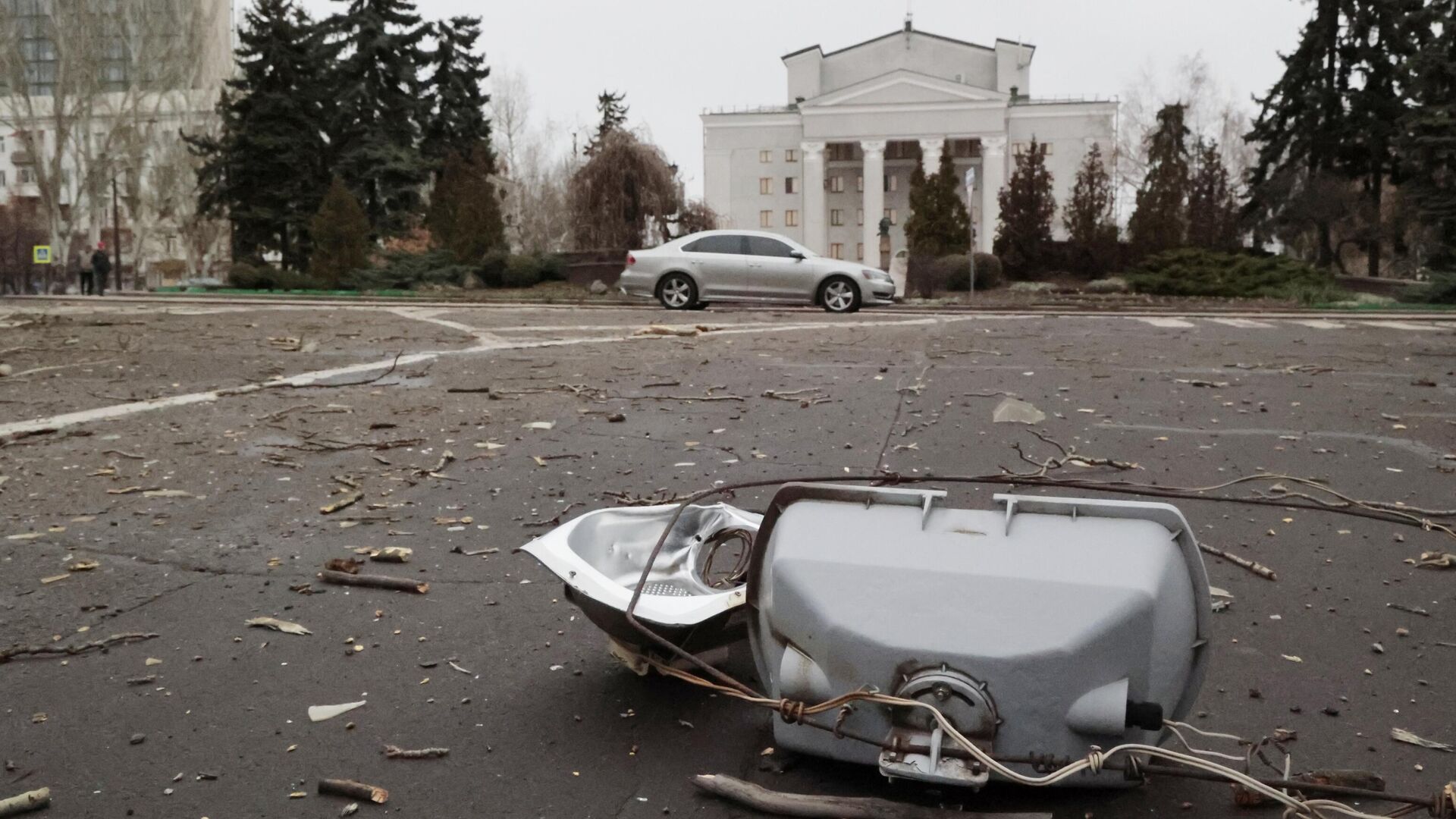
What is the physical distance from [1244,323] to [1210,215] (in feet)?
64.2

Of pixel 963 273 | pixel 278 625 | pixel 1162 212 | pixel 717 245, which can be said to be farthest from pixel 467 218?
pixel 278 625

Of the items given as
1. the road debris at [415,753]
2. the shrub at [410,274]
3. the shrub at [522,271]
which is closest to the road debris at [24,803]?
the road debris at [415,753]

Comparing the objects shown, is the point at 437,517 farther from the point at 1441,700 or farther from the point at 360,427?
the point at 1441,700

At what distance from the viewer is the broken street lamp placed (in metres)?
2.14

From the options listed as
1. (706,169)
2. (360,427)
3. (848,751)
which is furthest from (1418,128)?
(706,169)

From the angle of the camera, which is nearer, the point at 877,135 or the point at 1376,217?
the point at 1376,217

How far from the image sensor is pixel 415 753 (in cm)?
258

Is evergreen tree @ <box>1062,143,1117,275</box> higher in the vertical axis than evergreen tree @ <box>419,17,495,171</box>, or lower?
lower

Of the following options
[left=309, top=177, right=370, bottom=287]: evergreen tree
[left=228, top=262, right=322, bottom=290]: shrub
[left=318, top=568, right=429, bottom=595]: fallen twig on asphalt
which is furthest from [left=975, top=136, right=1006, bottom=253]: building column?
[left=318, top=568, right=429, bottom=595]: fallen twig on asphalt

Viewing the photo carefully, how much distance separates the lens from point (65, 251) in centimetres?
5184

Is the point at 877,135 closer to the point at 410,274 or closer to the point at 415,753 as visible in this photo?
the point at 410,274

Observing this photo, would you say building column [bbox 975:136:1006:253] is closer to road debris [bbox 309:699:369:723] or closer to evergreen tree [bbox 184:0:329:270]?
evergreen tree [bbox 184:0:329:270]

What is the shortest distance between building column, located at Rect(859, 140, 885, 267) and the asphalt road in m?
69.4

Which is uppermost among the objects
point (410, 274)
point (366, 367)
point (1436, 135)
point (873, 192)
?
point (873, 192)
